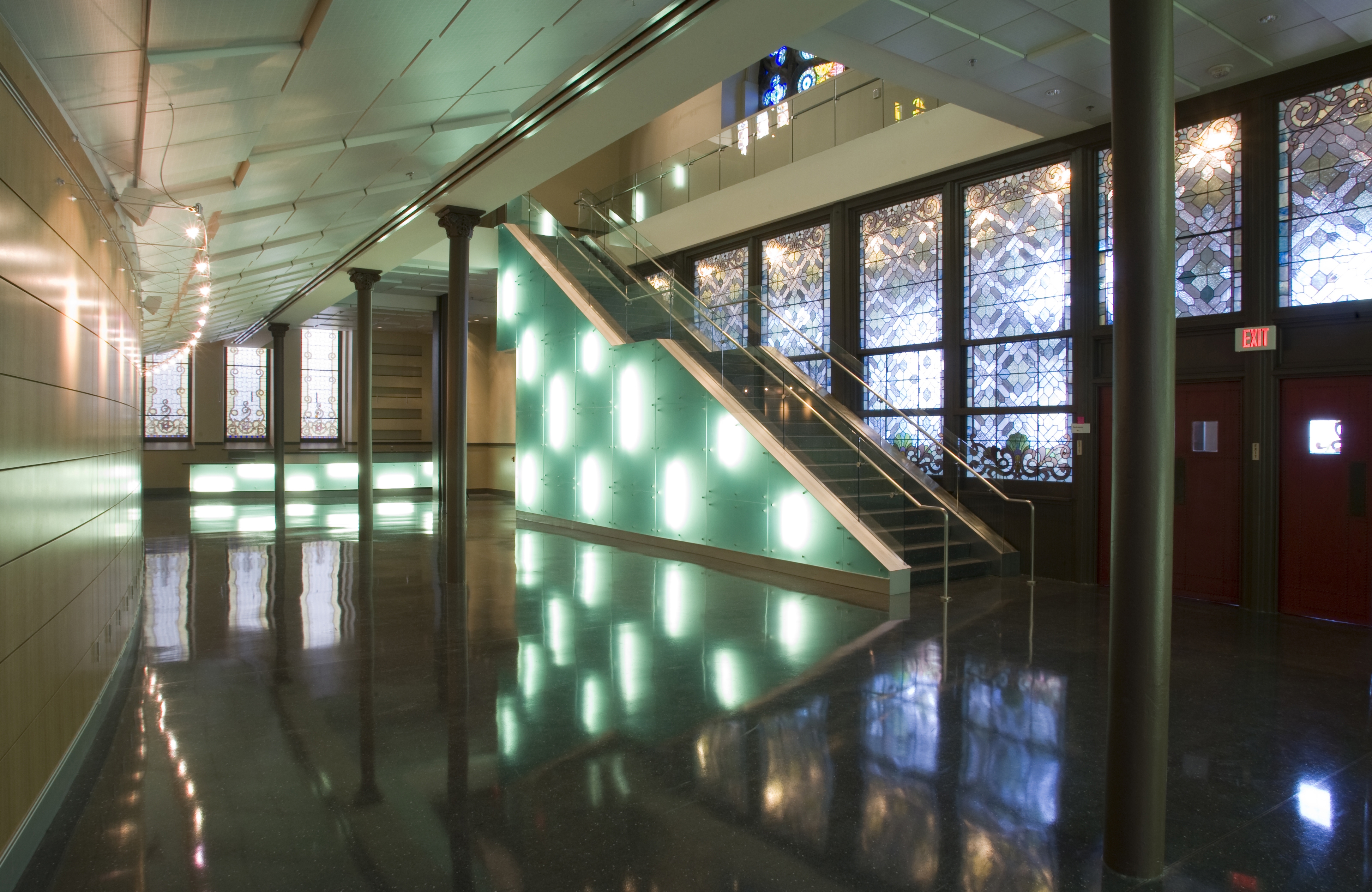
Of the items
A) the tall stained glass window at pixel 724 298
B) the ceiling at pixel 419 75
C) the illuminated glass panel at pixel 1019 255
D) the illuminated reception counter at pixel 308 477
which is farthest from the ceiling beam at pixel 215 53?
the illuminated reception counter at pixel 308 477

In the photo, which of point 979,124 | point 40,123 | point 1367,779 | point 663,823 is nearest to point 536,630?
point 663,823

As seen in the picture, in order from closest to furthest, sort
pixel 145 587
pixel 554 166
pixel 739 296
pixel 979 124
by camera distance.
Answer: pixel 554 166 → pixel 145 587 → pixel 979 124 → pixel 739 296

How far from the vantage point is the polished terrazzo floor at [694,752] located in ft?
9.79

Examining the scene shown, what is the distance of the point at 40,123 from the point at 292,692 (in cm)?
325

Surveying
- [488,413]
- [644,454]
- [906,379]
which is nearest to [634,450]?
[644,454]

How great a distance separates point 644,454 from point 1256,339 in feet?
23.7

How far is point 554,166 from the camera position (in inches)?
291

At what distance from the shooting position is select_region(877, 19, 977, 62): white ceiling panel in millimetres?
6965

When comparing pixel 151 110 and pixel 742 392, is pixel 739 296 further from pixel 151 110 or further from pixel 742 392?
pixel 151 110

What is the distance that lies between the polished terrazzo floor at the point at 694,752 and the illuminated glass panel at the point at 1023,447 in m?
2.06

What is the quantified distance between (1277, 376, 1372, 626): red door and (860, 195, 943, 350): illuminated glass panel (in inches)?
153

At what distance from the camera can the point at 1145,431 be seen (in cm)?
300

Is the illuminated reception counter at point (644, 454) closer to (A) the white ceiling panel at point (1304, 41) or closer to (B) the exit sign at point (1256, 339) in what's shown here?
(B) the exit sign at point (1256, 339)

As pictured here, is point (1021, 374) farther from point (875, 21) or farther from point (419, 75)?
point (419, 75)
